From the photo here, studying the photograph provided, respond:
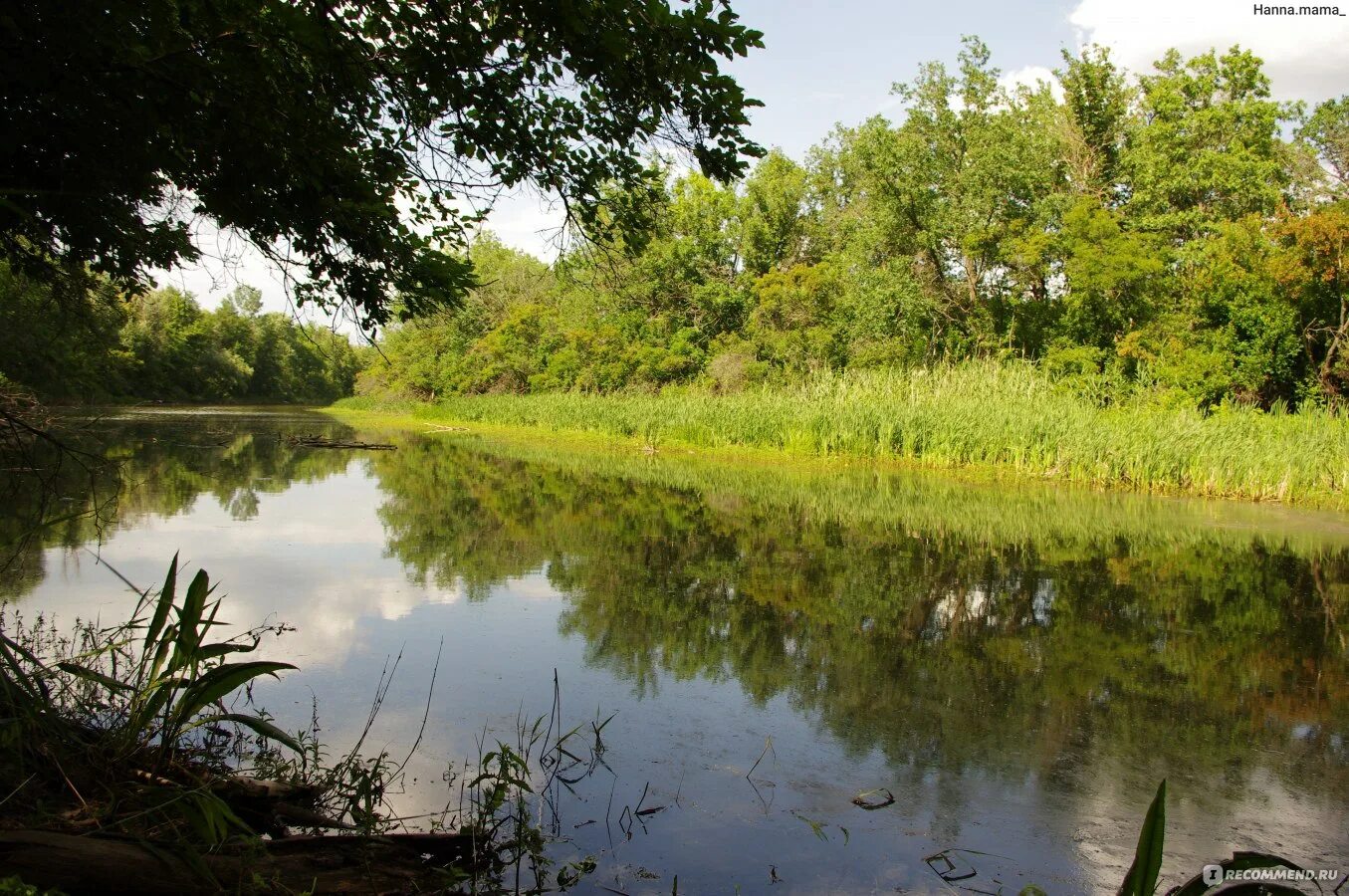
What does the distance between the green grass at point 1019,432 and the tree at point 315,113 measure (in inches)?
455

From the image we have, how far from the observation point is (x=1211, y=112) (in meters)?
27.5

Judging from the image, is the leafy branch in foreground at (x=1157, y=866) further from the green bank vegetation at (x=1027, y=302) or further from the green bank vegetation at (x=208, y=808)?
the green bank vegetation at (x=1027, y=302)

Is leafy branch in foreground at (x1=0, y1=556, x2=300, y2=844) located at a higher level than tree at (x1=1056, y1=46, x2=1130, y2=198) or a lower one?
lower

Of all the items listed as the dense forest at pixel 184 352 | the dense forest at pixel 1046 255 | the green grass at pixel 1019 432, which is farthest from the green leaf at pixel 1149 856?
the dense forest at pixel 1046 255

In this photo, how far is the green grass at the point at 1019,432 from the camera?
1337 centimetres

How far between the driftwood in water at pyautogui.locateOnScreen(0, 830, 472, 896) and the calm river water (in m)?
0.56

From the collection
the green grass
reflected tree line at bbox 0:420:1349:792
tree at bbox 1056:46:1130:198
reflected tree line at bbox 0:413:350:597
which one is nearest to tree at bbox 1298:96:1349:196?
tree at bbox 1056:46:1130:198

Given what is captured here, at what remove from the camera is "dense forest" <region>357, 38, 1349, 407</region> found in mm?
22172

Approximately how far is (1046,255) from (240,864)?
1012 inches

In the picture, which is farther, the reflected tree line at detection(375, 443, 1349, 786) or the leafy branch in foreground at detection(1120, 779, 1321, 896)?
the reflected tree line at detection(375, 443, 1349, 786)

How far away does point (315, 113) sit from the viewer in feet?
14.3

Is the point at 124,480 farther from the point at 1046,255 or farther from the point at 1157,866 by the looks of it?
the point at 1046,255

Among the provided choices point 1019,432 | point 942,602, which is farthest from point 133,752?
point 1019,432

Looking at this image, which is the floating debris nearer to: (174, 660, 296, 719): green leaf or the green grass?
(174, 660, 296, 719): green leaf
